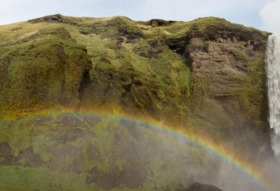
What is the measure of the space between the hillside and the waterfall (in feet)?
2.72

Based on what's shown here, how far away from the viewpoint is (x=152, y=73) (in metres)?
49.0

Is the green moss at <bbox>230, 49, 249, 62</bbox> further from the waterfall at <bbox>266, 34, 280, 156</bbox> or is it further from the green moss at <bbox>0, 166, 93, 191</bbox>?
the green moss at <bbox>0, 166, 93, 191</bbox>

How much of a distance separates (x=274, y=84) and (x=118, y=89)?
19.6 metres

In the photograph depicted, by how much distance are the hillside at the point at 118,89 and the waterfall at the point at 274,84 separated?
2.72 ft

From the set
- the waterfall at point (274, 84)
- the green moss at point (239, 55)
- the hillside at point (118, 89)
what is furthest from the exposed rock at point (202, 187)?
the green moss at point (239, 55)

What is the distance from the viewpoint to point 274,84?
5106 cm

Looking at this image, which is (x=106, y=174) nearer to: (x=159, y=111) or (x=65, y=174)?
(x=65, y=174)

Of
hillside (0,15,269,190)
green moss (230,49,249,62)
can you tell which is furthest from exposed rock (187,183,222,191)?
green moss (230,49,249,62)

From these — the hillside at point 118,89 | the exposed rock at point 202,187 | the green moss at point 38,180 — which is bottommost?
the exposed rock at point 202,187

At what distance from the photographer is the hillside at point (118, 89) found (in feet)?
120

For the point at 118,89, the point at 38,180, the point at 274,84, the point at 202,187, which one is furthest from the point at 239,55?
the point at 38,180

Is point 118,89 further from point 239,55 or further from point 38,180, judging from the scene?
point 239,55

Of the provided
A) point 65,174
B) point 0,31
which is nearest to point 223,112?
point 65,174

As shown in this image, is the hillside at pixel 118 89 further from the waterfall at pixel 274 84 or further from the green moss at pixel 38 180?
the waterfall at pixel 274 84
